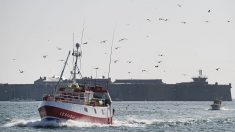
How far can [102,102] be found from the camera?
86250mm

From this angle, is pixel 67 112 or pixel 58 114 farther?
pixel 67 112

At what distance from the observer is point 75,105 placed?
7612 centimetres

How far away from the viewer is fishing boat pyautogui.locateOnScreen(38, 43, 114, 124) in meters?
74.4

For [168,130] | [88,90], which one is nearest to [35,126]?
[88,90]

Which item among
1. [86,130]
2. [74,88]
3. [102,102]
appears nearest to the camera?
[86,130]

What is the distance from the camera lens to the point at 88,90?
270 feet

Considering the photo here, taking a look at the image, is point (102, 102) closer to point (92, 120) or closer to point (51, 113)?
point (92, 120)

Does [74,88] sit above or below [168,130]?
above

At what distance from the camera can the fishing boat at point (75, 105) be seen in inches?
2928

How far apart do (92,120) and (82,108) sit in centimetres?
321

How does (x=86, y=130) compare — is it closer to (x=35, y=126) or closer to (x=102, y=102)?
(x=35, y=126)

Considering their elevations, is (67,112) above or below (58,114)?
above

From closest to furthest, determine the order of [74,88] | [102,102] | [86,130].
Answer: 1. [86,130]
2. [74,88]
3. [102,102]

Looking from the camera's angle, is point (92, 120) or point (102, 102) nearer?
point (92, 120)
